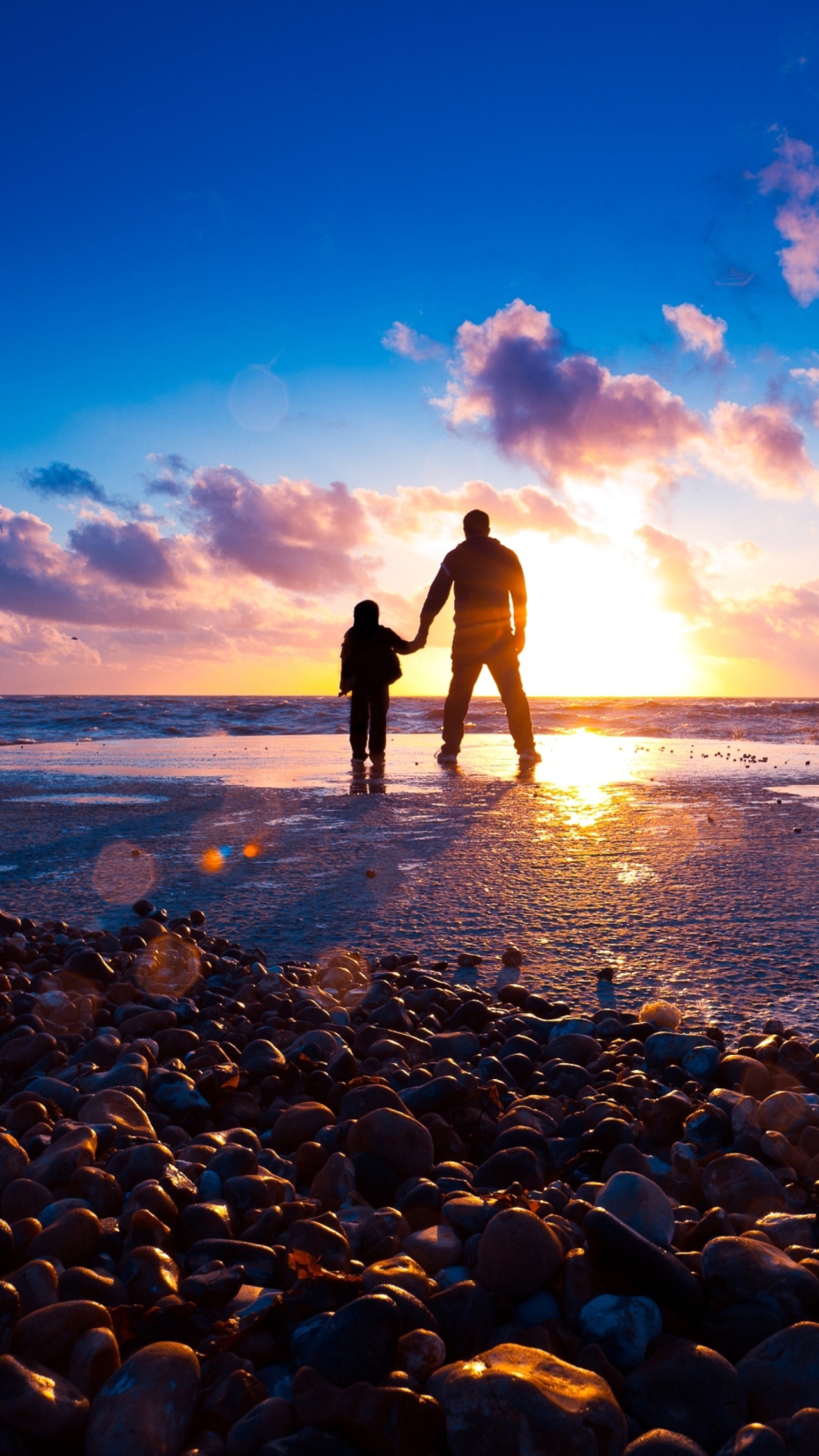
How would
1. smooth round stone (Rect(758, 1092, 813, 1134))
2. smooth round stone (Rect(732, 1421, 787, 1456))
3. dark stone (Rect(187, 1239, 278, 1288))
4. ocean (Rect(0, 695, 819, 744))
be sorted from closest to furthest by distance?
smooth round stone (Rect(732, 1421, 787, 1456)) < dark stone (Rect(187, 1239, 278, 1288)) < smooth round stone (Rect(758, 1092, 813, 1134)) < ocean (Rect(0, 695, 819, 744))

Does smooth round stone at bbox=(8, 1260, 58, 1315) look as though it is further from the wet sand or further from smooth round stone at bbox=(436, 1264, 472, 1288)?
the wet sand

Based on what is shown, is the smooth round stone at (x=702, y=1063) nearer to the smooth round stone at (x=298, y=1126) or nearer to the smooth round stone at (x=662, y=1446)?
the smooth round stone at (x=298, y=1126)

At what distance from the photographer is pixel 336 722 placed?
24.0 metres

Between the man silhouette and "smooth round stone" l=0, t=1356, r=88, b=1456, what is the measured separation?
8.57 m

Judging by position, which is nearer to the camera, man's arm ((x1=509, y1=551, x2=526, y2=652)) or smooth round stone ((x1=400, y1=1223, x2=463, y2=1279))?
smooth round stone ((x1=400, y1=1223, x2=463, y2=1279))

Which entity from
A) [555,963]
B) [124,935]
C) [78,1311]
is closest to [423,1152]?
[78,1311]

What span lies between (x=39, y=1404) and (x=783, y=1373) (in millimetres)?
853

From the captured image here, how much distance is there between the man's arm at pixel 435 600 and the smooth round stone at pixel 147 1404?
348 inches

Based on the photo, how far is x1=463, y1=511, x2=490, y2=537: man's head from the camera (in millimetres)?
9680

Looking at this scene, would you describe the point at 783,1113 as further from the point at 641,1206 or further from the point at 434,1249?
the point at 434,1249

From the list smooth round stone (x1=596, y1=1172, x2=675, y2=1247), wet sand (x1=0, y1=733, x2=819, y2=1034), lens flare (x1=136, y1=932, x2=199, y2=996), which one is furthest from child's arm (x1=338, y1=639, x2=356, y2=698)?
smooth round stone (x1=596, y1=1172, x2=675, y2=1247)

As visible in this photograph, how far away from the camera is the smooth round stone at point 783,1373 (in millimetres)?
966

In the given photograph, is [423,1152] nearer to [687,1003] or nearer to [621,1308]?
[621,1308]

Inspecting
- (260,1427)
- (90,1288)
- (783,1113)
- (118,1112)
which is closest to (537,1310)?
(260,1427)
